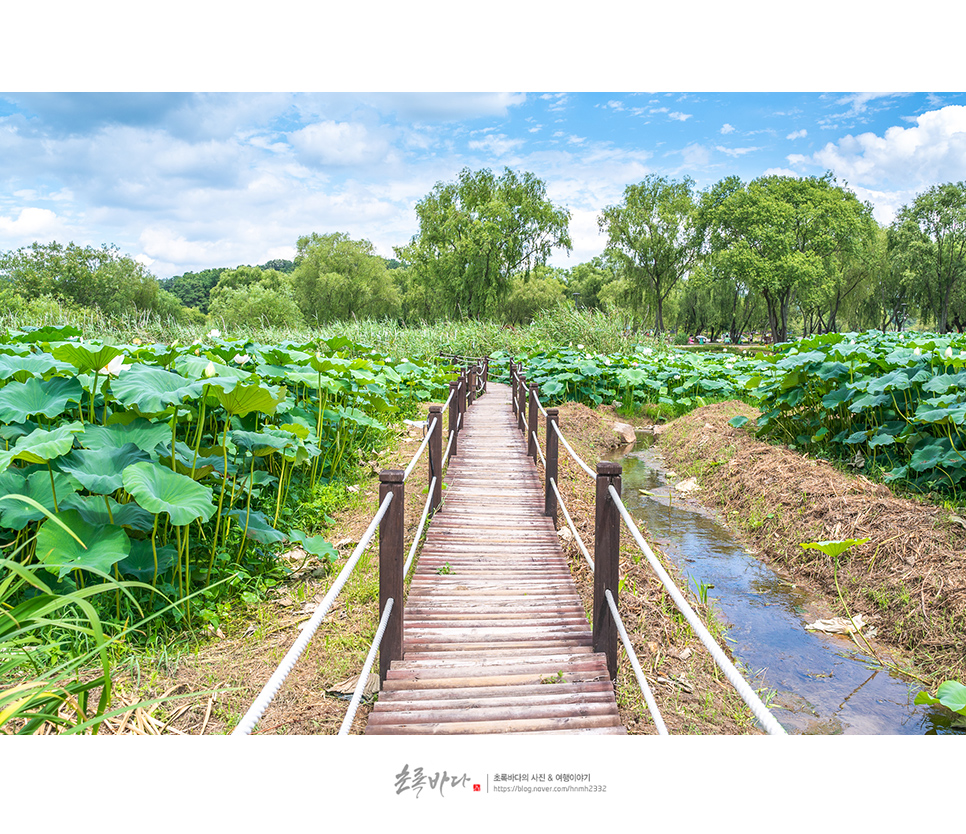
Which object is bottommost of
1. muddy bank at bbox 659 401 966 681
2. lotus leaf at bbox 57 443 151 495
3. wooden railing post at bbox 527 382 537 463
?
muddy bank at bbox 659 401 966 681

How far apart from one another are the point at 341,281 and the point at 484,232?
1666 centimetres

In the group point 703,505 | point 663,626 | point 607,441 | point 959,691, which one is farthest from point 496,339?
point 959,691

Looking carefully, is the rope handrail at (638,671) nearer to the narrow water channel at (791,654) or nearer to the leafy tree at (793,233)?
the narrow water channel at (791,654)

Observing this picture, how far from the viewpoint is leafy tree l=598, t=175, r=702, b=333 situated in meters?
29.3

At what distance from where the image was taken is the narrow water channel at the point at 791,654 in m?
2.64

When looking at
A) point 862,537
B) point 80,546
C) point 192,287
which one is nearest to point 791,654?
point 862,537

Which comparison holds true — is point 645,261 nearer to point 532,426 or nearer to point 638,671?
point 532,426

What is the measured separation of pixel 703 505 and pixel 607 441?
8.99 feet

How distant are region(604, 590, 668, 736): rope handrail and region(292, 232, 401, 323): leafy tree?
118ft

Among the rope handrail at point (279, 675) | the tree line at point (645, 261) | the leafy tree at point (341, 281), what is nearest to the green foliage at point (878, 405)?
the rope handrail at point (279, 675)

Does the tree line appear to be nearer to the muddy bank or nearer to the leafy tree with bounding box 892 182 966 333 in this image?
the leafy tree with bounding box 892 182 966 333

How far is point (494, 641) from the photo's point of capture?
99.3 inches

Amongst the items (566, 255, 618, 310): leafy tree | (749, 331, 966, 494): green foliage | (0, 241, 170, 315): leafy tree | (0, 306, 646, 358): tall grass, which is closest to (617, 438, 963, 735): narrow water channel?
(749, 331, 966, 494): green foliage
